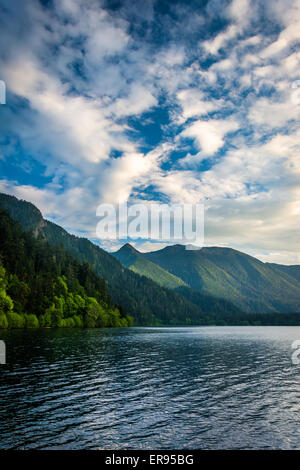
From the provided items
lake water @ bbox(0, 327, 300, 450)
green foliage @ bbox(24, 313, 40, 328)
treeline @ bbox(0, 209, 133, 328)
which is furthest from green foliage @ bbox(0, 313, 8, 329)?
lake water @ bbox(0, 327, 300, 450)

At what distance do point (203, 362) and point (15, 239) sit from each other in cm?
15792

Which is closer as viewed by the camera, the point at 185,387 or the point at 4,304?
the point at 185,387

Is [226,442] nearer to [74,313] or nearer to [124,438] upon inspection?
[124,438]

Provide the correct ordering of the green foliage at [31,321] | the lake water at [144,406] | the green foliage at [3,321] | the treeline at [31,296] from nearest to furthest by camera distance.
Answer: the lake water at [144,406]
the green foliage at [3,321]
the treeline at [31,296]
the green foliage at [31,321]

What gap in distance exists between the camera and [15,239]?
188 meters

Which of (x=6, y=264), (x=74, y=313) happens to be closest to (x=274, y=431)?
(x=6, y=264)

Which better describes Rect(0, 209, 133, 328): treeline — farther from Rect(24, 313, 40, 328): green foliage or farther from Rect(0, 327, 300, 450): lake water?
Rect(0, 327, 300, 450): lake water

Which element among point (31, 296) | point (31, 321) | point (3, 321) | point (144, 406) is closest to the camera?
point (144, 406)

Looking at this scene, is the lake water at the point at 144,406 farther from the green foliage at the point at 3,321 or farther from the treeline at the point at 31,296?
the treeline at the point at 31,296

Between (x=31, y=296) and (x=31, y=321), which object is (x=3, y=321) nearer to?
(x=31, y=321)

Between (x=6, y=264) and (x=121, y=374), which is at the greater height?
(x=6, y=264)

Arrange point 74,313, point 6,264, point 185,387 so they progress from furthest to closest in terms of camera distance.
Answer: point 74,313, point 6,264, point 185,387

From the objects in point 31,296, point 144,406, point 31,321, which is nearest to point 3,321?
point 31,321

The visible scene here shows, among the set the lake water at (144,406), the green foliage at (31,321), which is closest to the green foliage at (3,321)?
the green foliage at (31,321)
